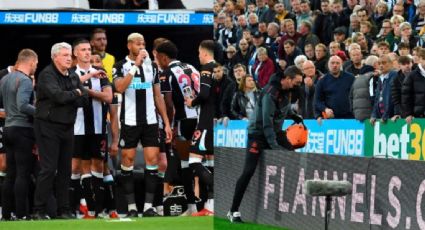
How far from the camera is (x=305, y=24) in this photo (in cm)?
1723

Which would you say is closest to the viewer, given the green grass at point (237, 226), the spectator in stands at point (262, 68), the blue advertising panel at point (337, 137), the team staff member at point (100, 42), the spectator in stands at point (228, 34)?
the green grass at point (237, 226)

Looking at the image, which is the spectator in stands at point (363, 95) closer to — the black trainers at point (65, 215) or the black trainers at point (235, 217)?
the black trainers at point (235, 217)

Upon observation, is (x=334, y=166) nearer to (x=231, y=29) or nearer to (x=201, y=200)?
(x=201, y=200)

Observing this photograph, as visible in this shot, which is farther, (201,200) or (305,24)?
(305,24)

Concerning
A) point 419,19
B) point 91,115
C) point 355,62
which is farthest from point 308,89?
point 91,115

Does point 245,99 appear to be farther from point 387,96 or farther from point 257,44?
point 257,44

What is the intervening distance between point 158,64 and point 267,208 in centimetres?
211

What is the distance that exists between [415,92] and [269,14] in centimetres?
769

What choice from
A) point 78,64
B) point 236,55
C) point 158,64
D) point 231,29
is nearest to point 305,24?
point 236,55

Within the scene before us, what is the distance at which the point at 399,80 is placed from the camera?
12.2 meters

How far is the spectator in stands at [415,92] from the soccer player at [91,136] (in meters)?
3.33

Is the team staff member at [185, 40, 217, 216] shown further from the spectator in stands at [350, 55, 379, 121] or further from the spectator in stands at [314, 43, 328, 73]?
the spectator in stands at [314, 43, 328, 73]

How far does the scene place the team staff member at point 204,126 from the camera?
10.7 m

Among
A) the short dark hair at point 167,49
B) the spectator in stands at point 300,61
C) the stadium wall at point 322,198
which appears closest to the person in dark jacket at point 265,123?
the stadium wall at point 322,198
